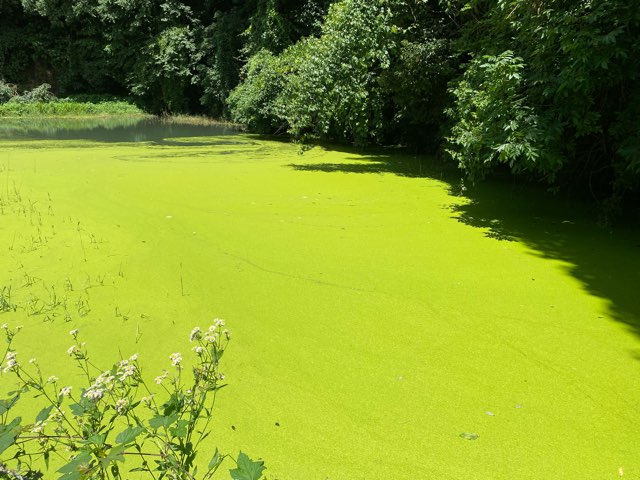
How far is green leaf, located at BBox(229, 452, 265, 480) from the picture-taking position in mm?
881

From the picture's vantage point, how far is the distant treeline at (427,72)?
11.5 feet

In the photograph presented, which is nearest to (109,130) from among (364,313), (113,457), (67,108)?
(67,108)

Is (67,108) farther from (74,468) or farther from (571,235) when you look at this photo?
(74,468)

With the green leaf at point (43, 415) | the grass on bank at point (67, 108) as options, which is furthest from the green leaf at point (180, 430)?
the grass on bank at point (67, 108)

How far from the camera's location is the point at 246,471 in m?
0.90

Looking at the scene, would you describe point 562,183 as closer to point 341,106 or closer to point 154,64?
point 341,106

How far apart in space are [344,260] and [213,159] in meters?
4.84

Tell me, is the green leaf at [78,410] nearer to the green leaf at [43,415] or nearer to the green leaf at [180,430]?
the green leaf at [43,415]

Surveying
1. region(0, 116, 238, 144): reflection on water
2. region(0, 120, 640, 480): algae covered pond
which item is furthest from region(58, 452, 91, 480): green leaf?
region(0, 116, 238, 144): reflection on water

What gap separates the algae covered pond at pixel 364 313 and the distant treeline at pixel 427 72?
673mm

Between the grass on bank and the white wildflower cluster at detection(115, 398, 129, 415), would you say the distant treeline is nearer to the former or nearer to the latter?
the grass on bank

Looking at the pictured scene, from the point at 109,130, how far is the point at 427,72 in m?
9.10

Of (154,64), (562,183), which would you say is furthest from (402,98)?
(154,64)

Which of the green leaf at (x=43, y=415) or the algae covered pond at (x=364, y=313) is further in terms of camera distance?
the algae covered pond at (x=364, y=313)
